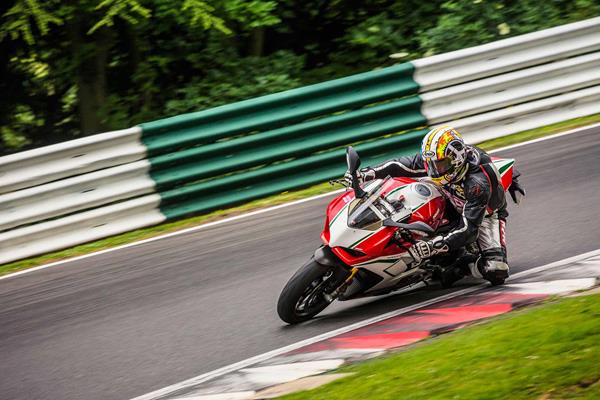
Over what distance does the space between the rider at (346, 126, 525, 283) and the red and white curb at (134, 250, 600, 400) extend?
0.27 m

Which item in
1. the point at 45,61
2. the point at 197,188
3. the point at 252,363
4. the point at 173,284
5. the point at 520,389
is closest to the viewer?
the point at 520,389

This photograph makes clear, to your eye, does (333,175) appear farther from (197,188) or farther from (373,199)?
(373,199)

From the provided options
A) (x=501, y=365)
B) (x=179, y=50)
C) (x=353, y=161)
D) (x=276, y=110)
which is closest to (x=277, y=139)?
(x=276, y=110)

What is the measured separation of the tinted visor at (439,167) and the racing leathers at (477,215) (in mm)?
178

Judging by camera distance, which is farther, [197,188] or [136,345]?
[197,188]

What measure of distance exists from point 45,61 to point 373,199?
274 inches

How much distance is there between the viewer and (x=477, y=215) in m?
6.64

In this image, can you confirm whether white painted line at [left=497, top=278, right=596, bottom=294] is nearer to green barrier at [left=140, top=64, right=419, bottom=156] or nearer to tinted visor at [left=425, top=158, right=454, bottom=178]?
tinted visor at [left=425, top=158, right=454, bottom=178]

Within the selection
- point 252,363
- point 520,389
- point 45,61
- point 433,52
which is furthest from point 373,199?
point 45,61

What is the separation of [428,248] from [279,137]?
3900 mm

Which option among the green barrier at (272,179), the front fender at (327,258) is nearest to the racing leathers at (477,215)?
A: the front fender at (327,258)

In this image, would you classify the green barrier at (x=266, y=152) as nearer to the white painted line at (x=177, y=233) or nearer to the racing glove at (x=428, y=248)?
the white painted line at (x=177, y=233)

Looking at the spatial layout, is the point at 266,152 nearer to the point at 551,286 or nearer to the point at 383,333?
the point at 383,333

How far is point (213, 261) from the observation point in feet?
27.1
